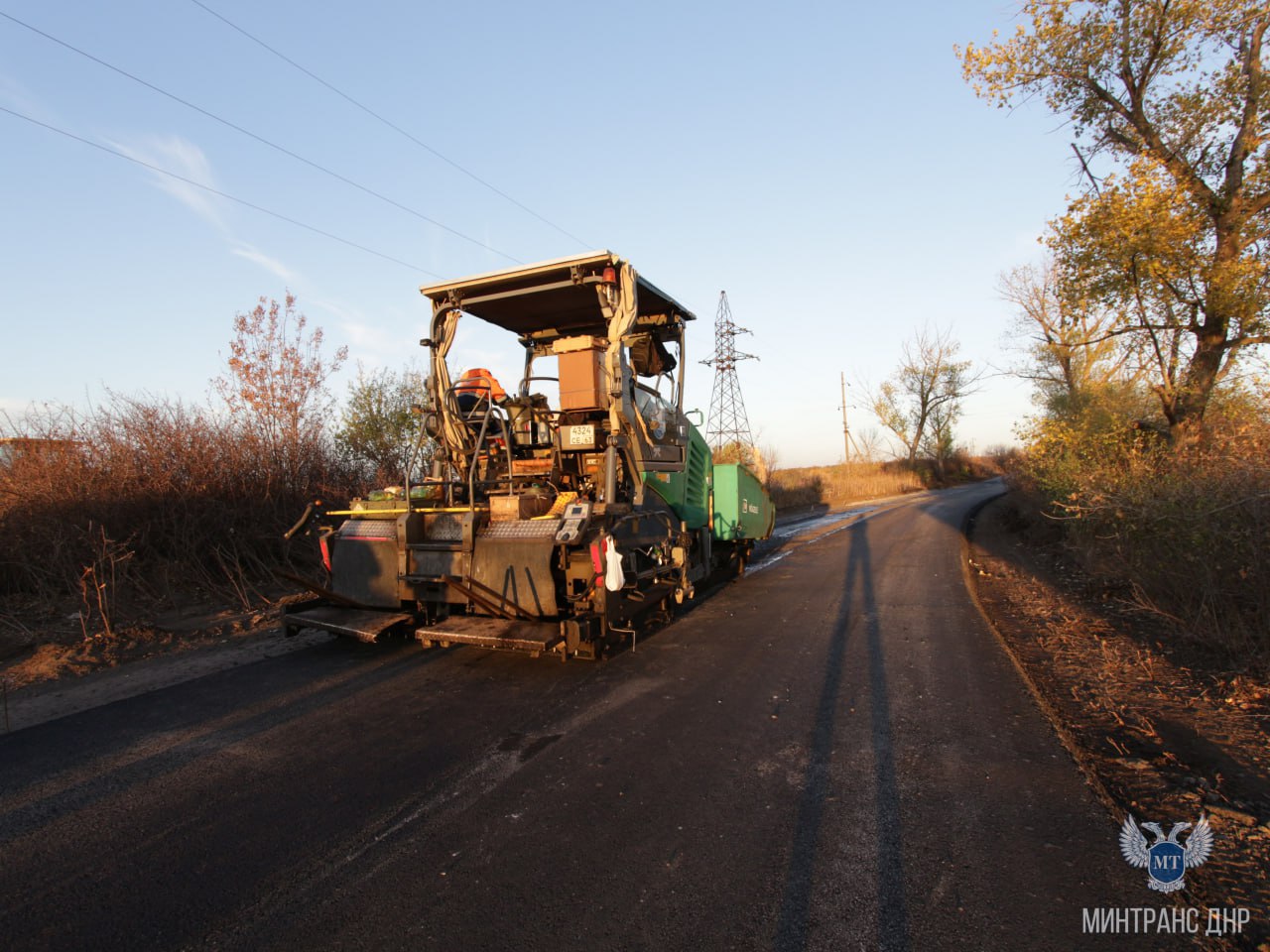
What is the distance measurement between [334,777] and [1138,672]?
20.4ft

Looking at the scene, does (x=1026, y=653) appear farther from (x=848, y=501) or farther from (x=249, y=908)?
(x=848, y=501)

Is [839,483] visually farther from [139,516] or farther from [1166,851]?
[1166,851]

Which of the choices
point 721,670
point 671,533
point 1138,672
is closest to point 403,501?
point 671,533

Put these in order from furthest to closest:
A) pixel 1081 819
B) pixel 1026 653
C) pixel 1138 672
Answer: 1. pixel 1026 653
2. pixel 1138 672
3. pixel 1081 819

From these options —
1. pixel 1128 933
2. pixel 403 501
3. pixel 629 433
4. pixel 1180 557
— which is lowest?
pixel 1128 933

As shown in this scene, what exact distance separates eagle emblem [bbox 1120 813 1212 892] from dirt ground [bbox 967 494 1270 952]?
4 cm

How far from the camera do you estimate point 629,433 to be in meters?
6.34

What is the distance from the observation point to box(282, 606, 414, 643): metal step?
5738mm

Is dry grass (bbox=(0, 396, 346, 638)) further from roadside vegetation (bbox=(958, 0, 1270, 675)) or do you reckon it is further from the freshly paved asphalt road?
roadside vegetation (bbox=(958, 0, 1270, 675))

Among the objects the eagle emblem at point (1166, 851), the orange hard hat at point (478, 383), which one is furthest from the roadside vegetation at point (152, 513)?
the eagle emblem at point (1166, 851)

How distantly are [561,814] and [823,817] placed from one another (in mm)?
1320

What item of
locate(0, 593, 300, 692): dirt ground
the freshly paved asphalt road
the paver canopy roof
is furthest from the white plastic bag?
locate(0, 593, 300, 692): dirt ground

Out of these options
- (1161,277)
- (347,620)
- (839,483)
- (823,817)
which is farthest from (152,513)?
(839,483)

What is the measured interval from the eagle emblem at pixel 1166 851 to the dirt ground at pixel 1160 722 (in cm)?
4
